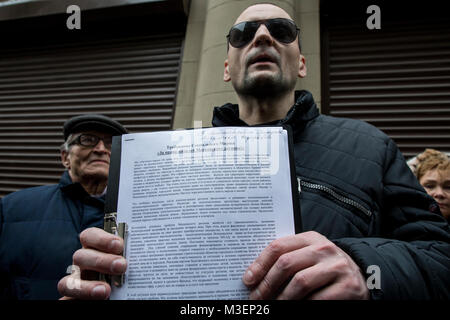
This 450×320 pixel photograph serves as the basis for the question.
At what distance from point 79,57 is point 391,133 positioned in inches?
175

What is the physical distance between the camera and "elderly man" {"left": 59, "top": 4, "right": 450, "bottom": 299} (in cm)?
74

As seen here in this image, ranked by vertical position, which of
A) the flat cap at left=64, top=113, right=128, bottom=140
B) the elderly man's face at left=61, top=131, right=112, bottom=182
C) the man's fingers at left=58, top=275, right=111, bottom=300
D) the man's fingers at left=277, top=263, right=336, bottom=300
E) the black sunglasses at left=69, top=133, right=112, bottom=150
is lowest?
the man's fingers at left=58, top=275, right=111, bottom=300

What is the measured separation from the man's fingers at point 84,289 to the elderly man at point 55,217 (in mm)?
1264

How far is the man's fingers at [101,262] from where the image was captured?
2.54ft

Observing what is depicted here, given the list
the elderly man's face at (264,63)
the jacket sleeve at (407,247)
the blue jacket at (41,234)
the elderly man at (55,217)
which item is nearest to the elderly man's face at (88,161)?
the elderly man at (55,217)

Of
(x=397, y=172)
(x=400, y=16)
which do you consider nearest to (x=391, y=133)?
(x=400, y=16)

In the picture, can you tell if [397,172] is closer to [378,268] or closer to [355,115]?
[378,268]

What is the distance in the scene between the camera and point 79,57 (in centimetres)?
411

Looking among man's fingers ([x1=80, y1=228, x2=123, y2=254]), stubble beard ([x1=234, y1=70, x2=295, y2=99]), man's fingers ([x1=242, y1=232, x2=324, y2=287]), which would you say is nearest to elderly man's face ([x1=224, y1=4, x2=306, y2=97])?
stubble beard ([x1=234, y1=70, x2=295, y2=99])

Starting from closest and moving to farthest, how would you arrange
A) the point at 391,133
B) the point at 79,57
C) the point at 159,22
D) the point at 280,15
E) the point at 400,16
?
1. the point at 280,15
2. the point at 391,133
3. the point at 400,16
4. the point at 159,22
5. the point at 79,57

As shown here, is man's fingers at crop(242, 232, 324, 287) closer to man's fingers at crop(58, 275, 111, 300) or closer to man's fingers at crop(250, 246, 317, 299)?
man's fingers at crop(250, 246, 317, 299)

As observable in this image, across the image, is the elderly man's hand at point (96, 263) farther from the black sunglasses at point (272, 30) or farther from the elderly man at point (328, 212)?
the black sunglasses at point (272, 30)

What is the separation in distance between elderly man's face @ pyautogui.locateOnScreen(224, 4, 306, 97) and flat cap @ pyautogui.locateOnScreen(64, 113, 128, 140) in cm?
139

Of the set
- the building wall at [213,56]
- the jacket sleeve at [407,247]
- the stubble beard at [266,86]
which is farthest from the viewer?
the building wall at [213,56]
